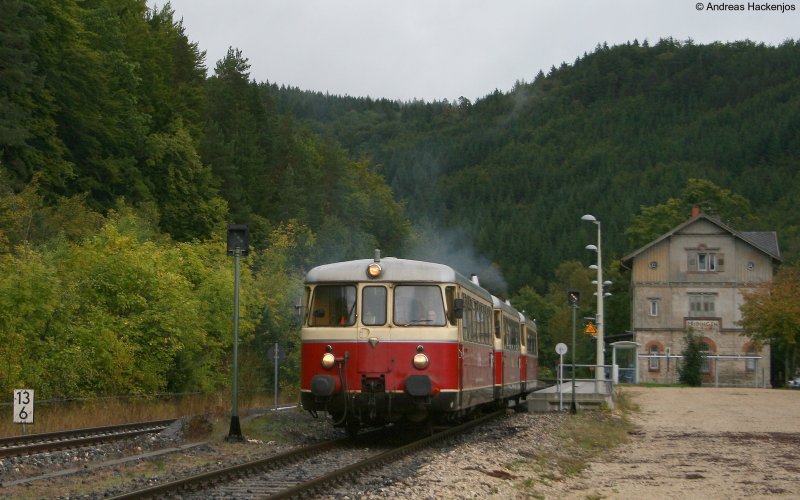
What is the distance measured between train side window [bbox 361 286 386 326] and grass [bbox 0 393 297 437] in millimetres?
6159

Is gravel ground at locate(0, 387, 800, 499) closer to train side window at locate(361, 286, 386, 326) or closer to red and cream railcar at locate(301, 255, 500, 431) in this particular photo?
red and cream railcar at locate(301, 255, 500, 431)

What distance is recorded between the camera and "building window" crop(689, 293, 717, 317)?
243 feet

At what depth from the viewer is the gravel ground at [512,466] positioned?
44.3 feet

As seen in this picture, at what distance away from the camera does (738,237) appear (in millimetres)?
73125

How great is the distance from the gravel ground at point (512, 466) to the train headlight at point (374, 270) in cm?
301

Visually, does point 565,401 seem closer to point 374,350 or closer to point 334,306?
point 334,306

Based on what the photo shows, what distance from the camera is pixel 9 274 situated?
1112 inches

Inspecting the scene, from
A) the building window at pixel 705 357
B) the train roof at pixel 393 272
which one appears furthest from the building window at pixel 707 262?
the train roof at pixel 393 272

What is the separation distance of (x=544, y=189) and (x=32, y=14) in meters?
139

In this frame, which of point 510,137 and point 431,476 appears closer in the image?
point 431,476

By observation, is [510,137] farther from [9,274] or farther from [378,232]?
[9,274]

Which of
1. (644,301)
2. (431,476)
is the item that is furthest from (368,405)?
(644,301)

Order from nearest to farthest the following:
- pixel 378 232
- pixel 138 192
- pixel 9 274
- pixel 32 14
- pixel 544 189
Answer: pixel 9 274
pixel 32 14
pixel 138 192
pixel 378 232
pixel 544 189

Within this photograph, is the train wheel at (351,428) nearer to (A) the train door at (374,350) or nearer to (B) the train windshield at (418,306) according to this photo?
(A) the train door at (374,350)
